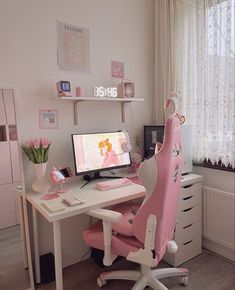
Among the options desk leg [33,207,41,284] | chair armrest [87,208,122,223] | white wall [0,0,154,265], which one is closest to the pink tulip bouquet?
white wall [0,0,154,265]

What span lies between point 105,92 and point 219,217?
1467 millimetres

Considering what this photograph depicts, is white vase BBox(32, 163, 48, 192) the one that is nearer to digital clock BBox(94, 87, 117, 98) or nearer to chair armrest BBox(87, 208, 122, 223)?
chair armrest BBox(87, 208, 122, 223)

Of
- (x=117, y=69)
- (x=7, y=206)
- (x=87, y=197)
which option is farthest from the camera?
(x=117, y=69)

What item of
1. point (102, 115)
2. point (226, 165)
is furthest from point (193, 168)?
point (102, 115)

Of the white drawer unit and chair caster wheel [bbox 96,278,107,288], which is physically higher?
the white drawer unit

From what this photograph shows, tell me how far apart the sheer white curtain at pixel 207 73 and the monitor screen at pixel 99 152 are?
69cm

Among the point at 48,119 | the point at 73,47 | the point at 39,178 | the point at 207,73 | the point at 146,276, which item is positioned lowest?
the point at 146,276

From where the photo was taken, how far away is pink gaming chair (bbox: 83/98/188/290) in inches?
50.8

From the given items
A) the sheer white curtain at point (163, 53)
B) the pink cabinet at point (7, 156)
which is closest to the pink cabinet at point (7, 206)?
the pink cabinet at point (7, 156)

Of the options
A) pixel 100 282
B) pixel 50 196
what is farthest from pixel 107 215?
pixel 100 282

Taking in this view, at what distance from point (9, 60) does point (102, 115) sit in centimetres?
88

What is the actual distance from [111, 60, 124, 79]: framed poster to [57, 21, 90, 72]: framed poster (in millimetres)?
268

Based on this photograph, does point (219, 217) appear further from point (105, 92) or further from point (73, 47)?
point (73, 47)

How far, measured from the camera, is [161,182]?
1.28 meters
